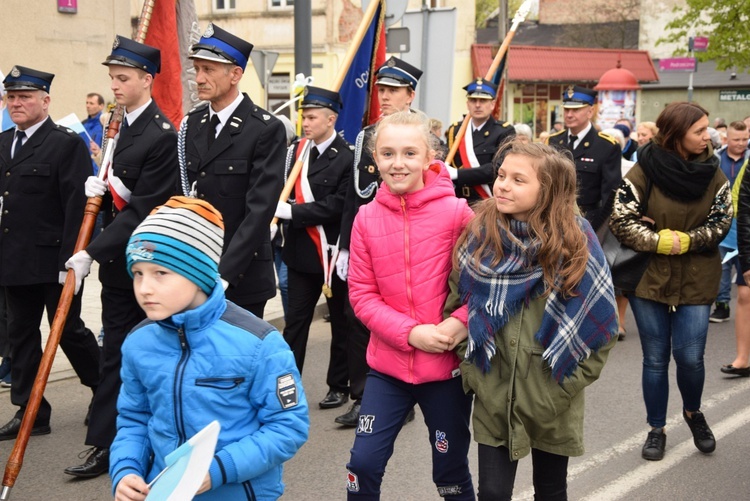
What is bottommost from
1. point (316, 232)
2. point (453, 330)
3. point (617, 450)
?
point (617, 450)

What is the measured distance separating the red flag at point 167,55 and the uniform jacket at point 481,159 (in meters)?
→ 2.29

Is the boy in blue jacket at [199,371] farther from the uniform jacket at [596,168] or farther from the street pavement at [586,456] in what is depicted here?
the uniform jacket at [596,168]

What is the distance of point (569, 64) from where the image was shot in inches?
1629

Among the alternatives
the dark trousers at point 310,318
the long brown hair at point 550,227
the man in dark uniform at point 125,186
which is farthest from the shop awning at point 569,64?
the long brown hair at point 550,227

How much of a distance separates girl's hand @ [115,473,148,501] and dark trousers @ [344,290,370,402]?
314 cm

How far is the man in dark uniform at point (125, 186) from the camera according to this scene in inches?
203

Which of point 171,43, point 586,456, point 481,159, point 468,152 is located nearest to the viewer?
point 586,456

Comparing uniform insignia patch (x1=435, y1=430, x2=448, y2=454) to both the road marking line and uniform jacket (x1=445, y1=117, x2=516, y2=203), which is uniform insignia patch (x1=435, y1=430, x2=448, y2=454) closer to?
the road marking line

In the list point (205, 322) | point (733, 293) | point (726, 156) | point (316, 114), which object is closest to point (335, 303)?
point (316, 114)

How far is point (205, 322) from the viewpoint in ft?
9.58

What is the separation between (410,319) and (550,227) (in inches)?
25.8

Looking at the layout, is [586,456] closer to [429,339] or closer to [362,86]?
[429,339]

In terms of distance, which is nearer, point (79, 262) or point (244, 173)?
point (244, 173)

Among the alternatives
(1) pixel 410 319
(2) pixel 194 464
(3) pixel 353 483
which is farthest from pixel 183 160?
(2) pixel 194 464
